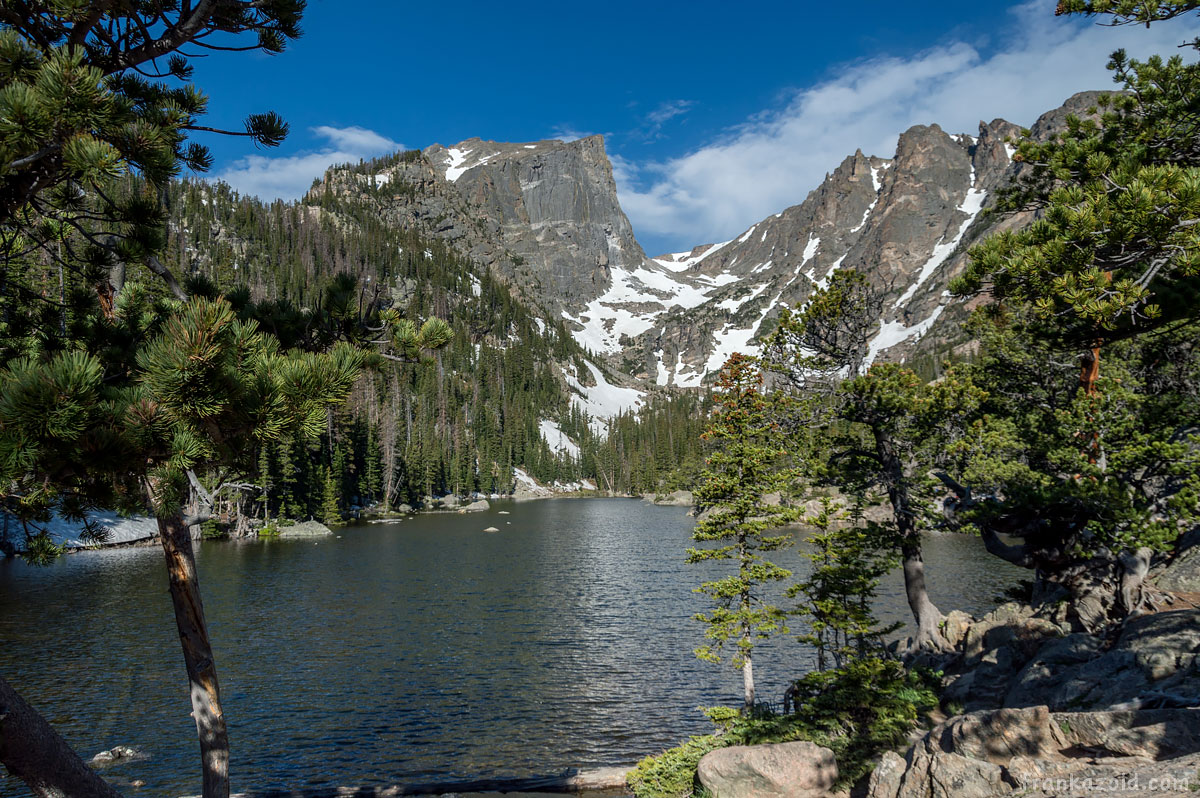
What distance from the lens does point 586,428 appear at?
176 meters

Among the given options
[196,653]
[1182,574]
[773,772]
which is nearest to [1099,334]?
[773,772]

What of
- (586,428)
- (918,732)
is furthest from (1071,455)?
(586,428)

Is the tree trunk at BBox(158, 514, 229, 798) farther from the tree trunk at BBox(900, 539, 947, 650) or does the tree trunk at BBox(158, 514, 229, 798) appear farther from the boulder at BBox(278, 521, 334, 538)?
the boulder at BBox(278, 521, 334, 538)

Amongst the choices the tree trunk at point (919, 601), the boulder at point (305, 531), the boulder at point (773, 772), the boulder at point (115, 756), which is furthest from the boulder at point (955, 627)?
the boulder at point (305, 531)

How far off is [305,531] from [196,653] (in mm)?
65012

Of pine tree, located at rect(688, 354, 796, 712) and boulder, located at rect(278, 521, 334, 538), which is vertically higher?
pine tree, located at rect(688, 354, 796, 712)

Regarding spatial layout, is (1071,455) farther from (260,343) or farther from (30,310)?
(30,310)

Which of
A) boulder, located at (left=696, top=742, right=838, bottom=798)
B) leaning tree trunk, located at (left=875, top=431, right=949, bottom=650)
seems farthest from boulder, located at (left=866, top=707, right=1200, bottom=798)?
leaning tree trunk, located at (left=875, top=431, right=949, bottom=650)

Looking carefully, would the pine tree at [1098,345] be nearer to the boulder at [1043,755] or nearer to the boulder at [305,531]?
the boulder at [1043,755]

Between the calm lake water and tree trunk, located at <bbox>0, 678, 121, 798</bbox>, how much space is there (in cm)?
1273

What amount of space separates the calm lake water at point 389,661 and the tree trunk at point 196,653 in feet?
34.6

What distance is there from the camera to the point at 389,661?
25.5 m

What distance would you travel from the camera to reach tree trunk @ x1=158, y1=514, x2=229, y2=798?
7.08 metres

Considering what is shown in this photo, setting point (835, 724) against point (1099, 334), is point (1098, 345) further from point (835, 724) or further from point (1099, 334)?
point (835, 724)
